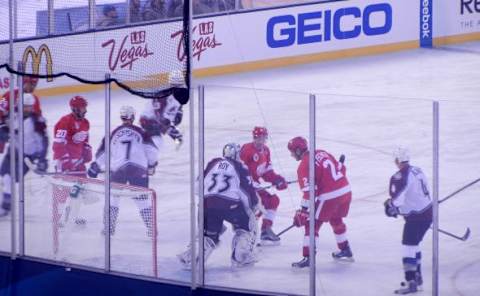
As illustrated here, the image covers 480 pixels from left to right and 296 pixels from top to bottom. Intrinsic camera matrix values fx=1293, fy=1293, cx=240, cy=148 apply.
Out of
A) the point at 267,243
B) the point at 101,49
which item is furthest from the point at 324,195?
the point at 101,49

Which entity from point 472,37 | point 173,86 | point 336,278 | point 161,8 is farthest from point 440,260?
point 472,37

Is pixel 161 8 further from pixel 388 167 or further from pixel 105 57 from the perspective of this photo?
pixel 388 167

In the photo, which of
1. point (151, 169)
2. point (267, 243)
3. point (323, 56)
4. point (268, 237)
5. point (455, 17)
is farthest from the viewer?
point (455, 17)

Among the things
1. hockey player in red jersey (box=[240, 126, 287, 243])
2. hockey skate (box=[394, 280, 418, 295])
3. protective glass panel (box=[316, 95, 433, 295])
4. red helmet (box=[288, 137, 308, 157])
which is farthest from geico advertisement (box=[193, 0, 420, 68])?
hockey skate (box=[394, 280, 418, 295])

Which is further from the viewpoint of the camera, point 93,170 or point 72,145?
point 72,145

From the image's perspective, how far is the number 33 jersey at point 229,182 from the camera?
26.9ft

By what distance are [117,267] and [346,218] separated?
5.13ft

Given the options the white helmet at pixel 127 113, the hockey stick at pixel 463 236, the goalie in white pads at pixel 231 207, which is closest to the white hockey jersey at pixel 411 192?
the hockey stick at pixel 463 236

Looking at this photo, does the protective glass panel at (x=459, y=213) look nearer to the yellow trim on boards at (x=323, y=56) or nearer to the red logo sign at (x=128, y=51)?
the red logo sign at (x=128, y=51)

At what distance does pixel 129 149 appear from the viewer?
865 centimetres

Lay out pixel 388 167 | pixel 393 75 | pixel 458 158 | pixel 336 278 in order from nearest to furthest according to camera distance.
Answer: pixel 336 278 → pixel 388 167 → pixel 458 158 → pixel 393 75

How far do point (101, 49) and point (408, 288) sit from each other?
318 centimetres

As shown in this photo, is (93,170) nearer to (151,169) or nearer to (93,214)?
(93,214)

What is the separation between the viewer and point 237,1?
Answer: 1752 centimetres
